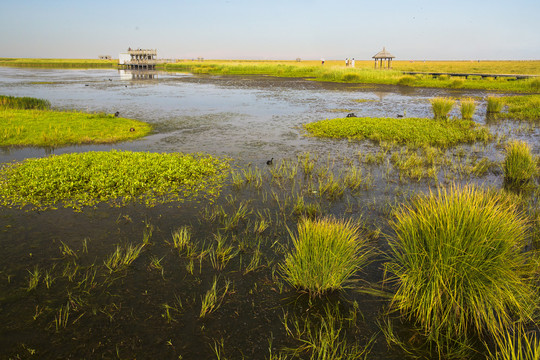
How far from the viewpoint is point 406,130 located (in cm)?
1630

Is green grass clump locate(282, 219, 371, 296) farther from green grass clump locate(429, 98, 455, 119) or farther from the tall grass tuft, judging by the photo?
the tall grass tuft

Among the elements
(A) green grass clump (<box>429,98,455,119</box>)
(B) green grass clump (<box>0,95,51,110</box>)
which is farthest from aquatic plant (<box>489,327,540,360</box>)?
(B) green grass clump (<box>0,95,51,110</box>)

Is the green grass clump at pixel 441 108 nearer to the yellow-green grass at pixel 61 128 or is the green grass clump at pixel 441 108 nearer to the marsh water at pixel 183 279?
the marsh water at pixel 183 279

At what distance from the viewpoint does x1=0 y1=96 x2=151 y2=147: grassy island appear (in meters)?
14.2

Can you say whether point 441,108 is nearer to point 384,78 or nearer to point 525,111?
point 525,111

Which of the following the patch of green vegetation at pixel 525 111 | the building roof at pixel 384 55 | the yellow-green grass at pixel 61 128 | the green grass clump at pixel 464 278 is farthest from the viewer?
the building roof at pixel 384 55

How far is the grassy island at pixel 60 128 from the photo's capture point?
14.2m

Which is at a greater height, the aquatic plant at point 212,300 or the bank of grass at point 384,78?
the bank of grass at point 384,78

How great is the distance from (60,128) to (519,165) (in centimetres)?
1958

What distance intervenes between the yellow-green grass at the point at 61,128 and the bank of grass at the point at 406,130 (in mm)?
10038

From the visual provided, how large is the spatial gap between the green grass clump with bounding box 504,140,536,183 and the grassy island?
15.4 metres

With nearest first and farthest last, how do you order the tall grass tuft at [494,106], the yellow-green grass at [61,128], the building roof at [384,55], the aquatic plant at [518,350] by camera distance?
the aquatic plant at [518,350], the yellow-green grass at [61,128], the tall grass tuft at [494,106], the building roof at [384,55]

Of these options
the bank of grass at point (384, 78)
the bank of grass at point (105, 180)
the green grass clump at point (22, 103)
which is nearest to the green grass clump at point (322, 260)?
the bank of grass at point (105, 180)

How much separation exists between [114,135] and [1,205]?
26.3 ft
